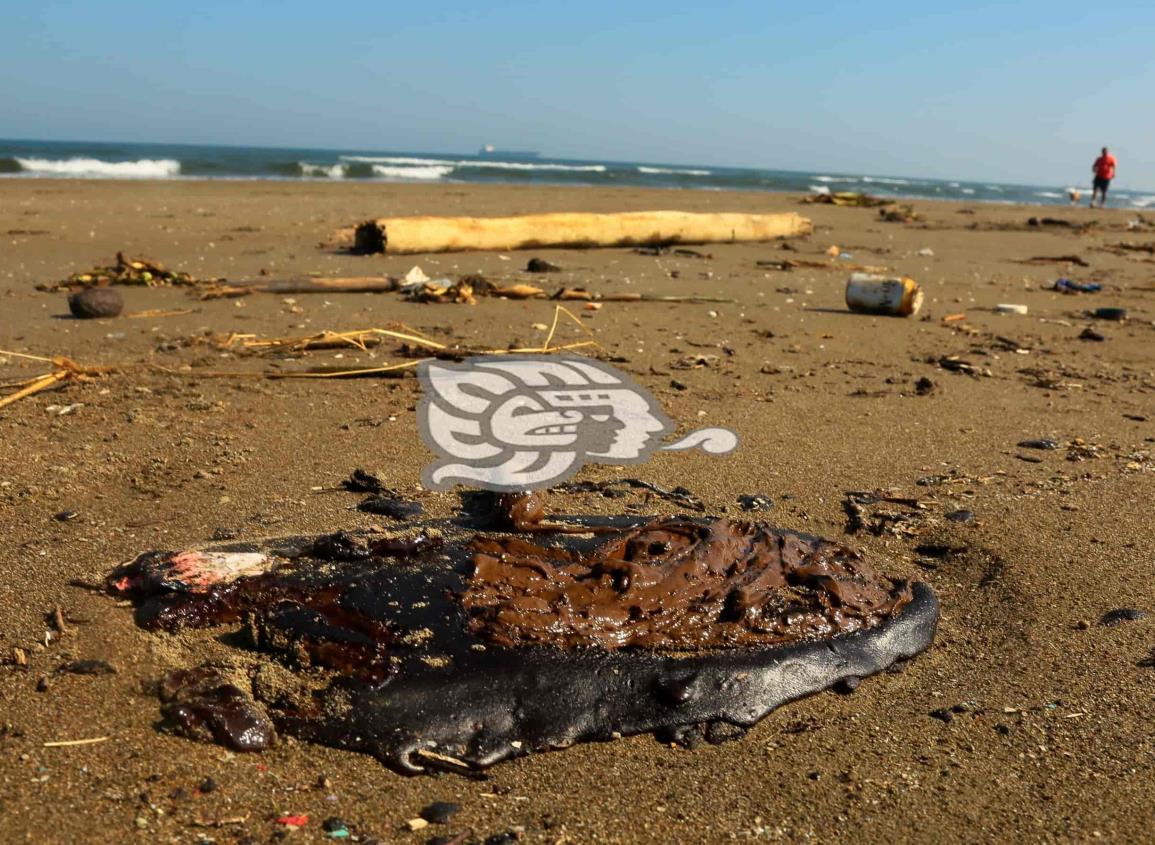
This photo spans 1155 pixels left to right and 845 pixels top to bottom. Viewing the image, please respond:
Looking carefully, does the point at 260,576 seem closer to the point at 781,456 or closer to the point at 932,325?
the point at 781,456

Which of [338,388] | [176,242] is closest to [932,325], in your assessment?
[338,388]

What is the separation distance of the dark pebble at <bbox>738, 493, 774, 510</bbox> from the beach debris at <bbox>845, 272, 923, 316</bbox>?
144 inches

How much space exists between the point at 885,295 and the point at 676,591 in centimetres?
489

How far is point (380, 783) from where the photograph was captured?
6.24ft

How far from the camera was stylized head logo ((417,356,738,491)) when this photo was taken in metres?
3.73

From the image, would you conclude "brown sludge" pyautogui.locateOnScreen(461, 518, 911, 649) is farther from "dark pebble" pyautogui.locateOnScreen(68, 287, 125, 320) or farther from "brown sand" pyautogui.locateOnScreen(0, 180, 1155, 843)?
"dark pebble" pyautogui.locateOnScreen(68, 287, 125, 320)

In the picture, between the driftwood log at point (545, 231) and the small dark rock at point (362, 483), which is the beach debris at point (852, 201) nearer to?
the driftwood log at point (545, 231)

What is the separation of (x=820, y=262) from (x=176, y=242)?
19.4 ft

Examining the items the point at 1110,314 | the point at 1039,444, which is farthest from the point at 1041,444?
the point at 1110,314

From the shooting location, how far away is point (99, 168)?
84.9ft

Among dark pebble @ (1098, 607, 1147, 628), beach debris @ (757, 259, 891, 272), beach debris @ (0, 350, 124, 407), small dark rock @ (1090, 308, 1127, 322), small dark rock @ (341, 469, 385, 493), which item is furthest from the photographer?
beach debris @ (757, 259, 891, 272)

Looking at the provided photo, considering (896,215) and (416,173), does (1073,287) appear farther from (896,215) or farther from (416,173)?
(416,173)

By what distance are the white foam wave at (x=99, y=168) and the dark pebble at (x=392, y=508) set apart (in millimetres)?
21484

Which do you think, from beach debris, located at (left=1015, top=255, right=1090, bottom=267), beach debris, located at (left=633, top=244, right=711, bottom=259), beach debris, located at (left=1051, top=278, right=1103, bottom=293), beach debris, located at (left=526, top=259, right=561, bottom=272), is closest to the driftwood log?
beach debris, located at (left=633, top=244, right=711, bottom=259)
